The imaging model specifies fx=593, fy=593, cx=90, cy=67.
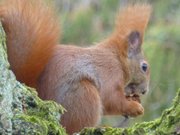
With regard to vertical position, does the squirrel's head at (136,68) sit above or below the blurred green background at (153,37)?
below

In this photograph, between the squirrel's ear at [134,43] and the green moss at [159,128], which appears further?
the squirrel's ear at [134,43]

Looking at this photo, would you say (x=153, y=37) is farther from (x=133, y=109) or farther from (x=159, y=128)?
(x=159, y=128)

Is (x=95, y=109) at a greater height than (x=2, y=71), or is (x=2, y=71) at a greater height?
(x=95, y=109)

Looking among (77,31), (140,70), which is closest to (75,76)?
(140,70)

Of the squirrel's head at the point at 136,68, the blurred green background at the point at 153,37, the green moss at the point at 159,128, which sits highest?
the blurred green background at the point at 153,37

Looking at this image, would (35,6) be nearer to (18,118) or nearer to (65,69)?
(65,69)

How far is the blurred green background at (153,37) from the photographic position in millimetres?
5000

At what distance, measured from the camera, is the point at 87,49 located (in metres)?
3.70

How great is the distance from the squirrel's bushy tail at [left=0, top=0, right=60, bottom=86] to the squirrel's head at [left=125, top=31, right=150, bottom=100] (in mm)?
919

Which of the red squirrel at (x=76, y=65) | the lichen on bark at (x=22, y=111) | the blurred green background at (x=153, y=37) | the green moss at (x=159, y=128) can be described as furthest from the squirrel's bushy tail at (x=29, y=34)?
the blurred green background at (x=153, y=37)

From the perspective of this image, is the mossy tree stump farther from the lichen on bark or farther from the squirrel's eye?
the squirrel's eye

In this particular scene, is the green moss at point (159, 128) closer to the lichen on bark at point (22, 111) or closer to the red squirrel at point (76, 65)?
the lichen on bark at point (22, 111)

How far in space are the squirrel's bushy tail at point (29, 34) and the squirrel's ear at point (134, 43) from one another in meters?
0.96

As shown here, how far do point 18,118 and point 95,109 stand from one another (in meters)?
1.31
